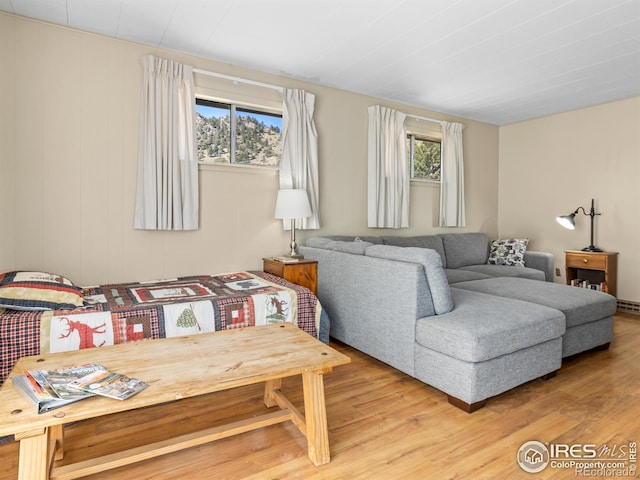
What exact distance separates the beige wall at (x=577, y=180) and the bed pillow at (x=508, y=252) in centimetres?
46

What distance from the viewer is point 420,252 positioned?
8.13ft

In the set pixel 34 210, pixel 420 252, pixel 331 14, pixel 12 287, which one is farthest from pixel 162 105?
pixel 420 252

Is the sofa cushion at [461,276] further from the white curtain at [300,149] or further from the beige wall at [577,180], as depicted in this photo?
the beige wall at [577,180]

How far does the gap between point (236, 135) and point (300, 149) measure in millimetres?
602

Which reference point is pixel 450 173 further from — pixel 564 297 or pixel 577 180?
pixel 564 297

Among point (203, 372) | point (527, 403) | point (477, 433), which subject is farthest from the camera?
point (527, 403)

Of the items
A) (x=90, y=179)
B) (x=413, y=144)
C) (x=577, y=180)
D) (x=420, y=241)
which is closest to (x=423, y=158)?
(x=413, y=144)

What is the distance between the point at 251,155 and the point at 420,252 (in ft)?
6.20

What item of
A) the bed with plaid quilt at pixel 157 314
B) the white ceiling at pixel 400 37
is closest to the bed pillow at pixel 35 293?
the bed with plaid quilt at pixel 157 314

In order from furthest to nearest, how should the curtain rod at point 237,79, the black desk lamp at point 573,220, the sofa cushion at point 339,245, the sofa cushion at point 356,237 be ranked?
the black desk lamp at point 573,220 → the sofa cushion at point 356,237 → the curtain rod at point 237,79 → the sofa cushion at point 339,245

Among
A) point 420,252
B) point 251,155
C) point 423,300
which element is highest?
point 251,155

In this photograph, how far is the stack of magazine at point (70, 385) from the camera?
1.23 metres

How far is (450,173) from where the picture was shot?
16.3 feet

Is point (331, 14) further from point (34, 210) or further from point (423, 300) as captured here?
point (34, 210)
